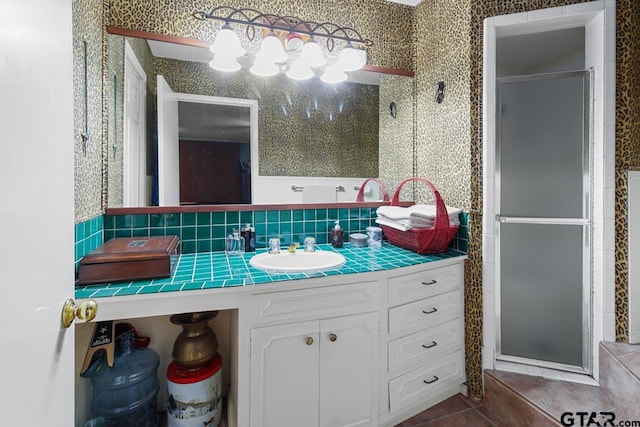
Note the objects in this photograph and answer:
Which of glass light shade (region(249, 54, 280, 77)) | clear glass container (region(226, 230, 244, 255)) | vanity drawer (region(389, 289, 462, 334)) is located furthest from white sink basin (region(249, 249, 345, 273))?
glass light shade (region(249, 54, 280, 77))

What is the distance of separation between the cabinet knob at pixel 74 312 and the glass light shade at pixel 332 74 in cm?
170

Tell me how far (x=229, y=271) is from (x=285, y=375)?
1.60 ft

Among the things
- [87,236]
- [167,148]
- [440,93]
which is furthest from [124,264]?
[440,93]

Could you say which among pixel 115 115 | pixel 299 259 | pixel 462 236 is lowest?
pixel 299 259

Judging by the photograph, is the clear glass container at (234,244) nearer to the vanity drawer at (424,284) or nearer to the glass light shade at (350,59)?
the vanity drawer at (424,284)

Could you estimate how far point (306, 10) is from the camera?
194 centimetres

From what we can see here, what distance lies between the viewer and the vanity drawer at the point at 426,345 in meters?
1.49

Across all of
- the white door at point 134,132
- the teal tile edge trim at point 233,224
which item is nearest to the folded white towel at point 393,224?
the teal tile edge trim at point 233,224

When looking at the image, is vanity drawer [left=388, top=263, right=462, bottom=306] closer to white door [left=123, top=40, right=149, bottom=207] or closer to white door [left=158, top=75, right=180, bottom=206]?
white door [left=158, top=75, right=180, bottom=206]

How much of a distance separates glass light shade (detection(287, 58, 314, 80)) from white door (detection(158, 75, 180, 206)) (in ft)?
2.18

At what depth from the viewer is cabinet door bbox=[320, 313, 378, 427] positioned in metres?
1.34

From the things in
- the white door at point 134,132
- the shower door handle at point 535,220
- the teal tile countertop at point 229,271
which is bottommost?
the teal tile countertop at point 229,271

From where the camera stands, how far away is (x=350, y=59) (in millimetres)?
1889

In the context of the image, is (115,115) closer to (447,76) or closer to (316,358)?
(316,358)
